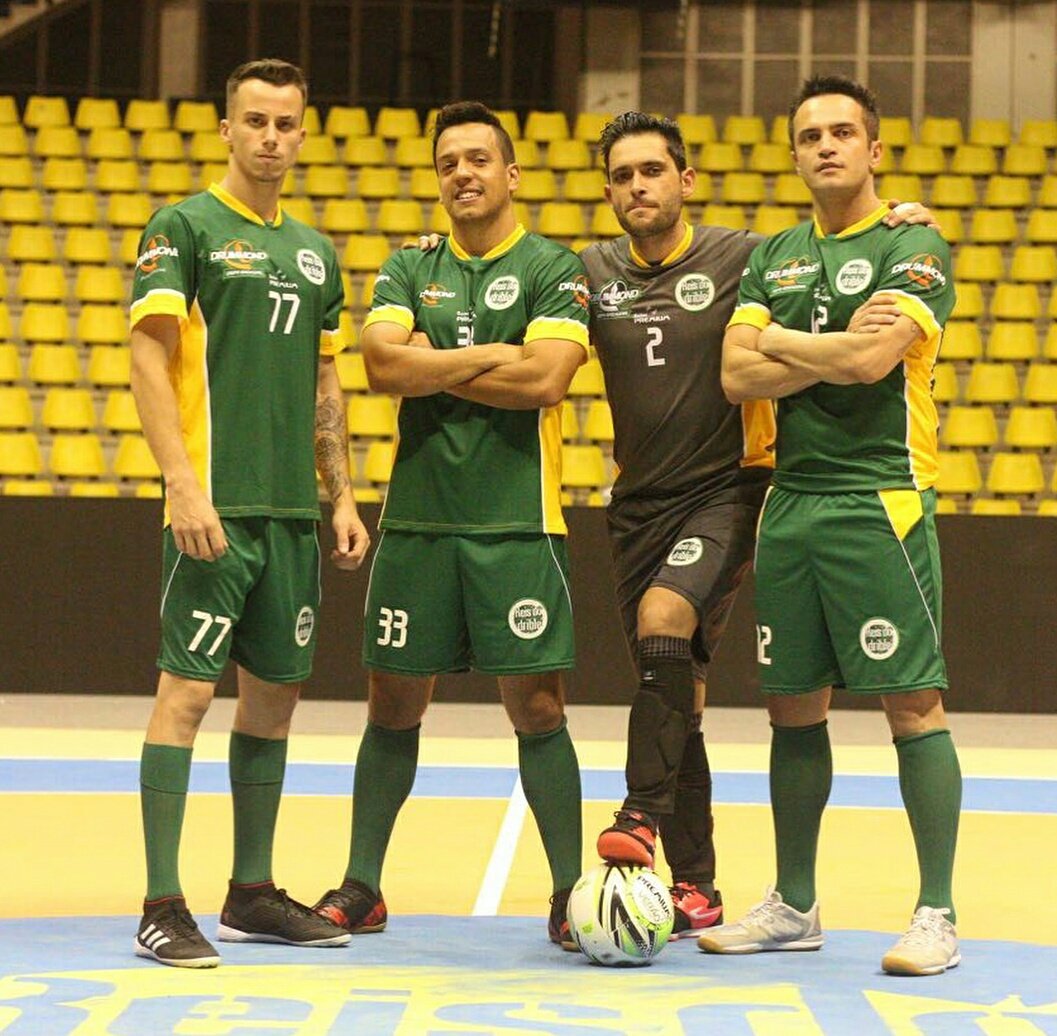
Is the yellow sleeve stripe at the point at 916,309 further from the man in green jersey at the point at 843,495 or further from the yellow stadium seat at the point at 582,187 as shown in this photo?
the yellow stadium seat at the point at 582,187

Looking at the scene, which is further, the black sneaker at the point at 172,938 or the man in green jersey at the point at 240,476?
the man in green jersey at the point at 240,476

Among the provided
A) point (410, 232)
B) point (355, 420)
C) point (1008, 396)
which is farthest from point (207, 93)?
point (1008, 396)

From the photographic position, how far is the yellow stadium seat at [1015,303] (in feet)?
44.1

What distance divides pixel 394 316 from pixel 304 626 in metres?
0.91

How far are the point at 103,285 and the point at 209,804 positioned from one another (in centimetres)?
726

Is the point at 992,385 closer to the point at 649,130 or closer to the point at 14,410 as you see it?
the point at 14,410

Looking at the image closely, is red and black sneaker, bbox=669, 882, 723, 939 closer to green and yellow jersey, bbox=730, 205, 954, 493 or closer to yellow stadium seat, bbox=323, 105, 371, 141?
green and yellow jersey, bbox=730, 205, 954, 493

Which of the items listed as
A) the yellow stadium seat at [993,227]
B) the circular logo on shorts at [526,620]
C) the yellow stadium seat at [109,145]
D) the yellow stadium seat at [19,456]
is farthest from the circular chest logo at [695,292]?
the yellow stadium seat at [109,145]

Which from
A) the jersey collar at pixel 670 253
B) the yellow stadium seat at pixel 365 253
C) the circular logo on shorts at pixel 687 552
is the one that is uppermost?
the yellow stadium seat at pixel 365 253

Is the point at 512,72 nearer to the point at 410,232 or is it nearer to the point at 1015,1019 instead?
the point at 410,232

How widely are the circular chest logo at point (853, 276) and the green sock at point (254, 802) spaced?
6.53 ft

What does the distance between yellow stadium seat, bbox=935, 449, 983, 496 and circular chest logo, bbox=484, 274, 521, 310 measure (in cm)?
712

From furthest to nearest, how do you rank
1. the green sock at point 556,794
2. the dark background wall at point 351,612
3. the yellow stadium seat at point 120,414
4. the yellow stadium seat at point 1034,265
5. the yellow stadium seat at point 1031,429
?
the yellow stadium seat at point 1034,265, the yellow stadium seat at point 1031,429, the yellow stadium seat at point 120,414, the dark background wall at point 351,612, the green sock at point 556,794

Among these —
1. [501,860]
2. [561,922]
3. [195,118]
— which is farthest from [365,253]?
[561,922]
